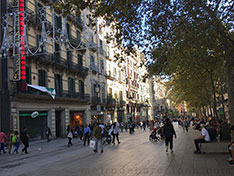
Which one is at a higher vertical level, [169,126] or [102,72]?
[102,72]

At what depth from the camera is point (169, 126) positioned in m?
12.8

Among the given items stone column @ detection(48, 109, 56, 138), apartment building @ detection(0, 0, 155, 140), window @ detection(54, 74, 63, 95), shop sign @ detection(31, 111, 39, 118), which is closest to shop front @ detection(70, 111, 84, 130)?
apartment building @ detection(0, 0, 155, 140)

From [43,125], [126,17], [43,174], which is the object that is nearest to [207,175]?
[43,174]

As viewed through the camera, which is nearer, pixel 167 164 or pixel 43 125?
pixel 167 164

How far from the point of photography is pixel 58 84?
93.0ft

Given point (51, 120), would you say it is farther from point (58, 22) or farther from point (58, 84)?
point (58, 22)

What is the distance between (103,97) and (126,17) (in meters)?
31.1

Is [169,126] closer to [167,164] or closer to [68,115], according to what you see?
[167,164]

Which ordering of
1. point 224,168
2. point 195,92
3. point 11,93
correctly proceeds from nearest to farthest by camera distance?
point 224,168
point 11,93
point 195,92

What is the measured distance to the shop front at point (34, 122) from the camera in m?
→ 22.3

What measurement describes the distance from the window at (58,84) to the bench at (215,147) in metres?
19.1

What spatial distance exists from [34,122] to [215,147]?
17524 mm

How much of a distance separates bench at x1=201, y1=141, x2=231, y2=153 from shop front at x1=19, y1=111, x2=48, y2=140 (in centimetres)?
1619

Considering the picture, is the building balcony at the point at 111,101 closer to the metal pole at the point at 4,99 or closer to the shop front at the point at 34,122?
the shop front at the point at 34,122
